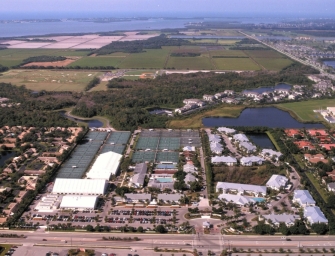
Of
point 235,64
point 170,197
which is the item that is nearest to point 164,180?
point 170,197

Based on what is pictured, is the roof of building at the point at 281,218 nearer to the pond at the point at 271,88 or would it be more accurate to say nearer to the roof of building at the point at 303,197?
the roof of building at the point at 303,197

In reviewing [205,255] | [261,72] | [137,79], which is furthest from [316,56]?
[205,255]

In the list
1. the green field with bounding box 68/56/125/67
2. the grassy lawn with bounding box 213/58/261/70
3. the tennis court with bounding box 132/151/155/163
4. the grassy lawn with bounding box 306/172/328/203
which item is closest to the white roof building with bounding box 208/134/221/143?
the tennis court with bounding box 132/151/155/163

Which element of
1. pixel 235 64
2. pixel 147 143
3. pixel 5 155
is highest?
pixel 235 64

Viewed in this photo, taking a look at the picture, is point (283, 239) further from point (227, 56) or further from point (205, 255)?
point (227, 56)

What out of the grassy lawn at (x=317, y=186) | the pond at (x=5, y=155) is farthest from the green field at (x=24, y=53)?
the grassy lawn at (x=317, y=186)

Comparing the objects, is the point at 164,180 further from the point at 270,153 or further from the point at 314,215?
the point at 314,215

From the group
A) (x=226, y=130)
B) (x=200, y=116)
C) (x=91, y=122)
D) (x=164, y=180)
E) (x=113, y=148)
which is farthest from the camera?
(x=200, y=116)
